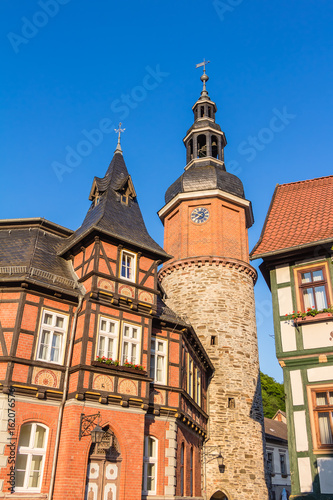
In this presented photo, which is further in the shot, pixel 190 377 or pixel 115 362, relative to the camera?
pixel 190 377

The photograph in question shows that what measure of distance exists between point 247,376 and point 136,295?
11575 mm

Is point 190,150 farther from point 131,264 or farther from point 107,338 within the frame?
point 107,338

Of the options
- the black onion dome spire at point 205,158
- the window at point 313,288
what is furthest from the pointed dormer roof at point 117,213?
the black onion dome spire at point 205,158

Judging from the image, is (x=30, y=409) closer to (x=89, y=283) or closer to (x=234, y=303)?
(x=89, y=283)

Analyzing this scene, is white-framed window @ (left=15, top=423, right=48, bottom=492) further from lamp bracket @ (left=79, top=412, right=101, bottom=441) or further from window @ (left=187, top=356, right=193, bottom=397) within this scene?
window @ (left=187, top=356, right=193, bottom=397)

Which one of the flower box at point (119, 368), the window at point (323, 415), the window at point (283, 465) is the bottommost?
the window at point (323, 415)

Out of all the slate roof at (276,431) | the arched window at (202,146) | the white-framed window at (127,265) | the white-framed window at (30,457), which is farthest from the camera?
the slate roof at (276,431)

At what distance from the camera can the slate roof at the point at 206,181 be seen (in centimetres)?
3203

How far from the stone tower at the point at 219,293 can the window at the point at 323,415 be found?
1289cm

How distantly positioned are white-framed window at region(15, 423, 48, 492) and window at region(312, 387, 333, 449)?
810 centimetres

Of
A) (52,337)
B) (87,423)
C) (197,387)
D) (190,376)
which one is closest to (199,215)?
(197,387)

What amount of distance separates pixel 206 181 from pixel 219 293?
7891 mm

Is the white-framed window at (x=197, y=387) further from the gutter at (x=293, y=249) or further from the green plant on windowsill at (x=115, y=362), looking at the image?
the gutter at (x=293, y=249)

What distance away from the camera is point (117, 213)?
67.8 ft
